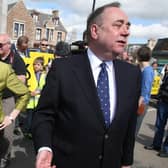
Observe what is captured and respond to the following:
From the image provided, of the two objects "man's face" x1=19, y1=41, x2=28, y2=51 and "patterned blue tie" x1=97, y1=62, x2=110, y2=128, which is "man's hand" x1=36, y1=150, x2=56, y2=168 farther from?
"man's face" x1=19, y1=41, x2=28, y2=51

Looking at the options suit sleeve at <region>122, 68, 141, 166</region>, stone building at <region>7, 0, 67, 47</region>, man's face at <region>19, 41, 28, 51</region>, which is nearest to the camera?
suit sleeve at <region>122, 68, 141, 166</region>

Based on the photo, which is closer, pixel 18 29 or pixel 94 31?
pixel 94 31

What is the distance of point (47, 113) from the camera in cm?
233

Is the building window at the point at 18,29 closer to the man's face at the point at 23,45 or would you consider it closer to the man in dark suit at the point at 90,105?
the man's face at the point at 23,45

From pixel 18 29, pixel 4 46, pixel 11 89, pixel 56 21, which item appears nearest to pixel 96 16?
pixel 11 89

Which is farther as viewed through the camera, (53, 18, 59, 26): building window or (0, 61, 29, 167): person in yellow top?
(53, 18, 59, 26): building window

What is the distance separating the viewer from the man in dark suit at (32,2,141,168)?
7.34 feet

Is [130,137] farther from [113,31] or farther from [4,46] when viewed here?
[4,46]

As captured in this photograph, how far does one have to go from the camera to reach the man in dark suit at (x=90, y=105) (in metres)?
2.24

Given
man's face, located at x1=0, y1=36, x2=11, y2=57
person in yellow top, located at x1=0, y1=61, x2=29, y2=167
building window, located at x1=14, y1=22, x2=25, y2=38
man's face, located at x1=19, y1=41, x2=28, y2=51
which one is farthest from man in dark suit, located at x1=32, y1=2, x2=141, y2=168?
building window, located at x1=14, y1=22, x2=25, y2=38

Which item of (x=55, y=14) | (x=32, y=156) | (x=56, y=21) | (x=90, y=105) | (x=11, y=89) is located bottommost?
(x=32, y=156)

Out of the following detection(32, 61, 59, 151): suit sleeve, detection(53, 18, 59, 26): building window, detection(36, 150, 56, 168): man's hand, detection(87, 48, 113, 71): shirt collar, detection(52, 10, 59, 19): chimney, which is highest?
detection(52, 10, 59, 19): chimney

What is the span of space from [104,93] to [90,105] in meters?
0.13

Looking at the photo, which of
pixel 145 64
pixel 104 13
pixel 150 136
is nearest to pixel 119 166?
pixel 104 13
